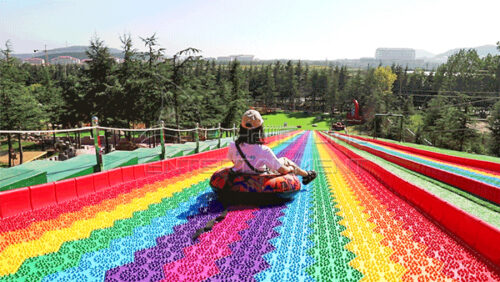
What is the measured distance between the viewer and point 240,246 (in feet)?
10.5

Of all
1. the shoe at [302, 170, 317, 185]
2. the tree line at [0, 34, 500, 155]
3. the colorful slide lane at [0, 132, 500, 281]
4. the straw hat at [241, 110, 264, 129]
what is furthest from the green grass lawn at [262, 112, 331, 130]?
the colorful slide lane at [0, 132, 500, 281]

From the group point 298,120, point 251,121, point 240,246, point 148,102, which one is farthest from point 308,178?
point 298,120

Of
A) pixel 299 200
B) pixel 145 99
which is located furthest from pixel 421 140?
pixel 299 200

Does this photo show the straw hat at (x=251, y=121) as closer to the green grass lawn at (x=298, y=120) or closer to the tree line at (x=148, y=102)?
the tree line at (x=148, y=102)

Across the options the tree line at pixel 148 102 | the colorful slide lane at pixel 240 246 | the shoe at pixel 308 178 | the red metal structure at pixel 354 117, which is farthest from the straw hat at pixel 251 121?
the red metal structure at pixel 354 117

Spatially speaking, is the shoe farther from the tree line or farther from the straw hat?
the tree line

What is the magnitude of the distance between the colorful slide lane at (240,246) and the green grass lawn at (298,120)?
233ft

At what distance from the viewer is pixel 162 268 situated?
270cm

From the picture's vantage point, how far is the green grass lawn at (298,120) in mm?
78162

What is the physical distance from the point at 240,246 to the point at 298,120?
84397mm

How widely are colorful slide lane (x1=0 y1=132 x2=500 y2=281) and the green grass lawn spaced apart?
7102 centimetres

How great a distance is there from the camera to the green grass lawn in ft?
256

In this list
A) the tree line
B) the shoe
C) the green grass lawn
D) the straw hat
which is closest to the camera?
the straw hat

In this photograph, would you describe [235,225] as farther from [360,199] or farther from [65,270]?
[360,199]
